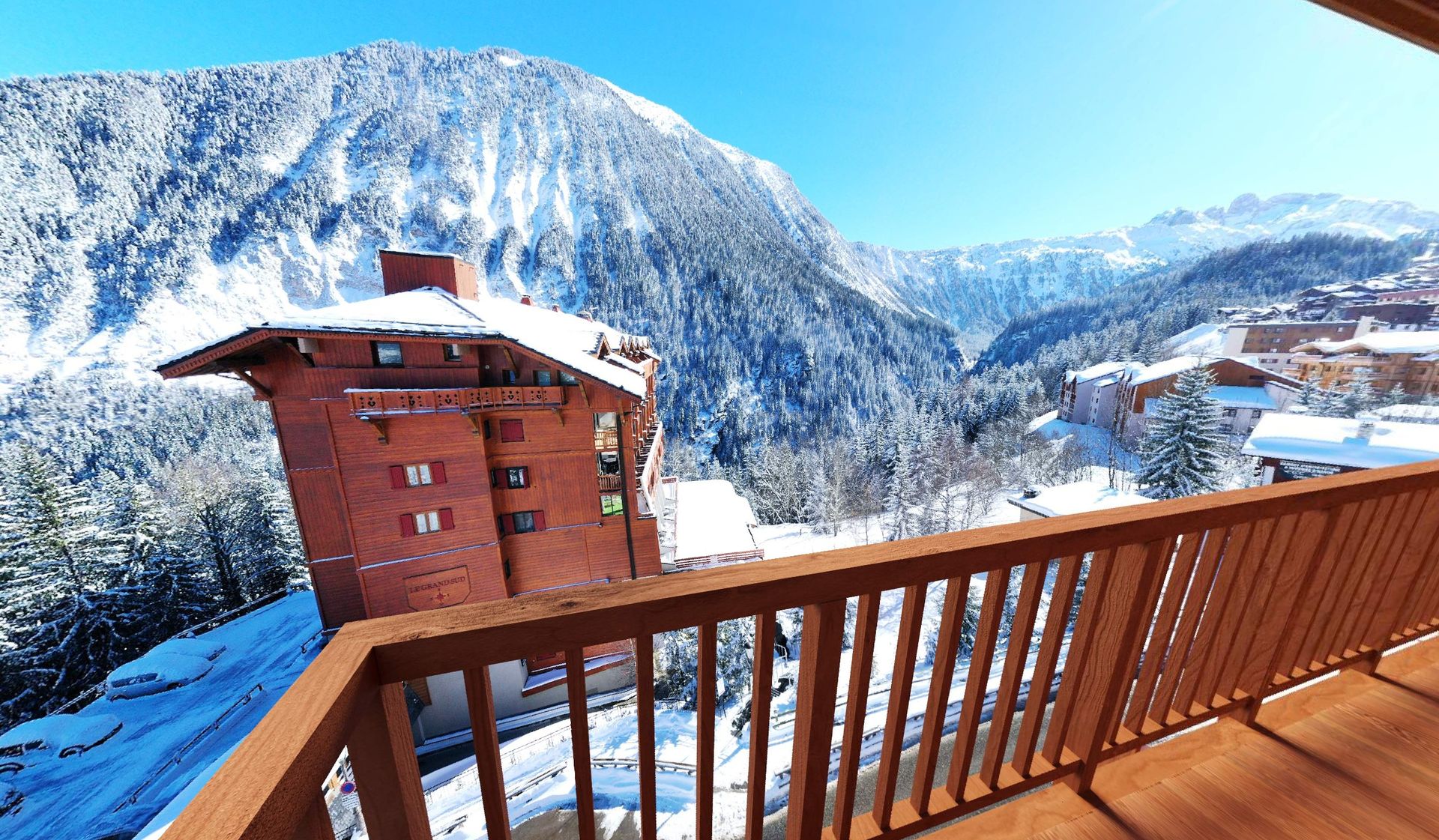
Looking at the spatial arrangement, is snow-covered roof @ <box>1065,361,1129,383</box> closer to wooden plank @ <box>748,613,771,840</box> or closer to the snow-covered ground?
wooden plank @ <box>748,613,771,840</box>

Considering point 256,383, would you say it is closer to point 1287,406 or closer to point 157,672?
point 157,672

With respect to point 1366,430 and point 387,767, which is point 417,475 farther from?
point 1366,430

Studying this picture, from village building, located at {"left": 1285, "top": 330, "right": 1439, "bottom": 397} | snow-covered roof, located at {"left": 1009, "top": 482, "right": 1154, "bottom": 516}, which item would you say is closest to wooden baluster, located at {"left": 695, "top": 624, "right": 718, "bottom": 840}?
snow-covered roof, located at {"left": 1009, "top": 482, "right": 1154, "bottom": 516}

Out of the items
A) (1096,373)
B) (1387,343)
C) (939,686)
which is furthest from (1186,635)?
(1096,373)

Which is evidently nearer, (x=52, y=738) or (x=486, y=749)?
(x=486, y=749)

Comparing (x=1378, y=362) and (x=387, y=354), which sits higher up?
(x=387, y=354)

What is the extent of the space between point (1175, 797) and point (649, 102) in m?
107

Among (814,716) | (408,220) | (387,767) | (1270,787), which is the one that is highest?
(408,220)

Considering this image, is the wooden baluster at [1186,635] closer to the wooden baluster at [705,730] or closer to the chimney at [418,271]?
the wooden baluster at [705,730]

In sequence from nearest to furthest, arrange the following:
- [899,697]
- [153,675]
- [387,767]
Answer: [387,767], [899,697], [153,675]

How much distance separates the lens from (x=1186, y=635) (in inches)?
57.3

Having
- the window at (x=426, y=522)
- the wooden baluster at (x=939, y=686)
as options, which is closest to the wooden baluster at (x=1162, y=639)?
the wooden baluster at (x=939, y=686)

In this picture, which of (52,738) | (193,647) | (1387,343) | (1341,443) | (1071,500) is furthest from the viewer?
(1387,343)

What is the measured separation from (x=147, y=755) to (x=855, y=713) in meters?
13.0
